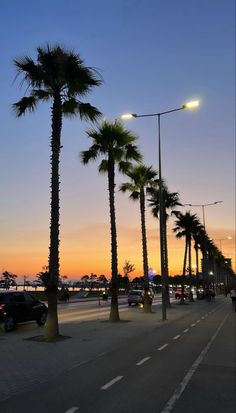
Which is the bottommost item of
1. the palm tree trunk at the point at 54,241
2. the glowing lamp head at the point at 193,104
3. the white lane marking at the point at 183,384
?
the white lane marking at the point at 183,384

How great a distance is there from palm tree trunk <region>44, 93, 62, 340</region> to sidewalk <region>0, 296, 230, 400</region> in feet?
2.50

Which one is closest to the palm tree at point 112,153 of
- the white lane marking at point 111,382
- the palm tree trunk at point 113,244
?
the palm tree trunk at point 113,244

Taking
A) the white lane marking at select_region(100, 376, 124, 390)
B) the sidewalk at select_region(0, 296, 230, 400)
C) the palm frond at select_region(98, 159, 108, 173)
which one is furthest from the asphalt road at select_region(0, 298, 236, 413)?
the palm frond at select_region(98, 159, 108, 173)

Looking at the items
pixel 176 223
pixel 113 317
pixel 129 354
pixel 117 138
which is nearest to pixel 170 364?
pixel 129 354

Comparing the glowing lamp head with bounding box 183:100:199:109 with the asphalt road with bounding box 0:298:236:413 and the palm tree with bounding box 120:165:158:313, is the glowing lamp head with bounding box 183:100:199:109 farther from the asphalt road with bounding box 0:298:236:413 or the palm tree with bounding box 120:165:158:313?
the asphalt road with bounding box 0:298:236:413

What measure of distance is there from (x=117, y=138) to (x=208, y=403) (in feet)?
64.3

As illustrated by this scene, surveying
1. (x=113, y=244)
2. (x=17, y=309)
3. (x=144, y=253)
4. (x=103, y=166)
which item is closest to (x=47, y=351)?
(x=17, y=309)

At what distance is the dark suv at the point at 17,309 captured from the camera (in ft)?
68.1

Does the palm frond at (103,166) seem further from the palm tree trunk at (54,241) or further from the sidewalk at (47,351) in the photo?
the palm tree trunk at (54,241)

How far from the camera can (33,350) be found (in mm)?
14594

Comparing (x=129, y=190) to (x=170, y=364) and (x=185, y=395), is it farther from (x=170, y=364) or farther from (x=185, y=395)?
(x=185, y=395)

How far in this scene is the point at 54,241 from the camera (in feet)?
57.5

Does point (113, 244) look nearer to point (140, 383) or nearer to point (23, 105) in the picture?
point (23, 105)

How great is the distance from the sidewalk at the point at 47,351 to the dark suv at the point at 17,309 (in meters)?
0.51
